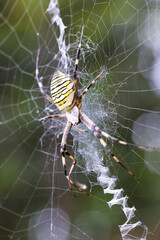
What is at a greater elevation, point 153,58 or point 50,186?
point 153,58

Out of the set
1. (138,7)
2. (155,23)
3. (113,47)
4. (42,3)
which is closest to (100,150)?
(113,47)

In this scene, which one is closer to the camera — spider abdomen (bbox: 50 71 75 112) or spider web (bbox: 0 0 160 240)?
spider abdomen (bbox: 50 71 75 112)

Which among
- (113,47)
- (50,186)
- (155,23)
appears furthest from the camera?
(50,186)

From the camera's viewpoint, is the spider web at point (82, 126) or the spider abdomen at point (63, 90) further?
the spider web at point (82, 126)

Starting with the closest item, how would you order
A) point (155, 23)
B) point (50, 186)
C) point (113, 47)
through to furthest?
point (155, 23)
point (113, 47)
point (50, 186)

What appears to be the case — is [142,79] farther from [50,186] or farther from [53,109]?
[50,186]
